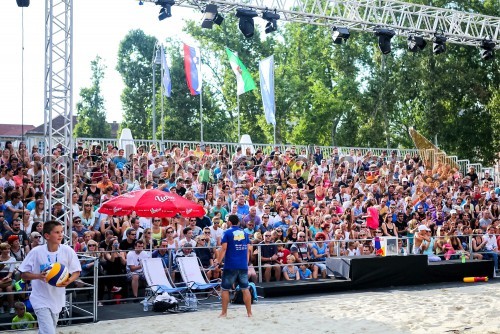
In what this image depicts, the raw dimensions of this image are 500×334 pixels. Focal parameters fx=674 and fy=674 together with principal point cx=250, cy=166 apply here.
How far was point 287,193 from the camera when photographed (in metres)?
18.9

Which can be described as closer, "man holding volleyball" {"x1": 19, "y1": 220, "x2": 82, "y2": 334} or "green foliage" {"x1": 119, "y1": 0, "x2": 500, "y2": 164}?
"man holding volleyball" {"x1": 19, "y1": 220, "x2": 82, "y2": 334}

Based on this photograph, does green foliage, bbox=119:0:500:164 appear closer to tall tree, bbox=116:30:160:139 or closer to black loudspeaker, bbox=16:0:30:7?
tall tree, bbox=116:30:160:139

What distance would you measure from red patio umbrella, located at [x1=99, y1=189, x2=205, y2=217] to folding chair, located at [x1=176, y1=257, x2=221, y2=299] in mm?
1025

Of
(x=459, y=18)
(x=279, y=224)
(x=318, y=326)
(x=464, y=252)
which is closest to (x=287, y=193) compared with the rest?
(x=279, y=224)

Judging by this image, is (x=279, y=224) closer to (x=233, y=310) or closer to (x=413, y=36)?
(x=233, y=310)

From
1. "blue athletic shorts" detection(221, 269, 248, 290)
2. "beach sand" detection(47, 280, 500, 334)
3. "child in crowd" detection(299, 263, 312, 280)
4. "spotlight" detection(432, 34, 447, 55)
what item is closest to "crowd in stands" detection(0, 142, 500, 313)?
"child in crowd" detection(299, 263, 312, 280)

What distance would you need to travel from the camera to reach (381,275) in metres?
14.7

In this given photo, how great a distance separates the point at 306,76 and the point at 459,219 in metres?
29.3

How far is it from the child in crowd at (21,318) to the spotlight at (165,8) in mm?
7472

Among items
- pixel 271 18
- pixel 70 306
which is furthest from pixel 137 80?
pixel 70 306

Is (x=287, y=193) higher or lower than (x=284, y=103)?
lower

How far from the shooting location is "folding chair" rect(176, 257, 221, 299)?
12734mm

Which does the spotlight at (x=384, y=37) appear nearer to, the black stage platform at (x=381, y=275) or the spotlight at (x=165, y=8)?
the spotlight at (x=165, y=8)

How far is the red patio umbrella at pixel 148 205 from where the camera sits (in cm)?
1241
